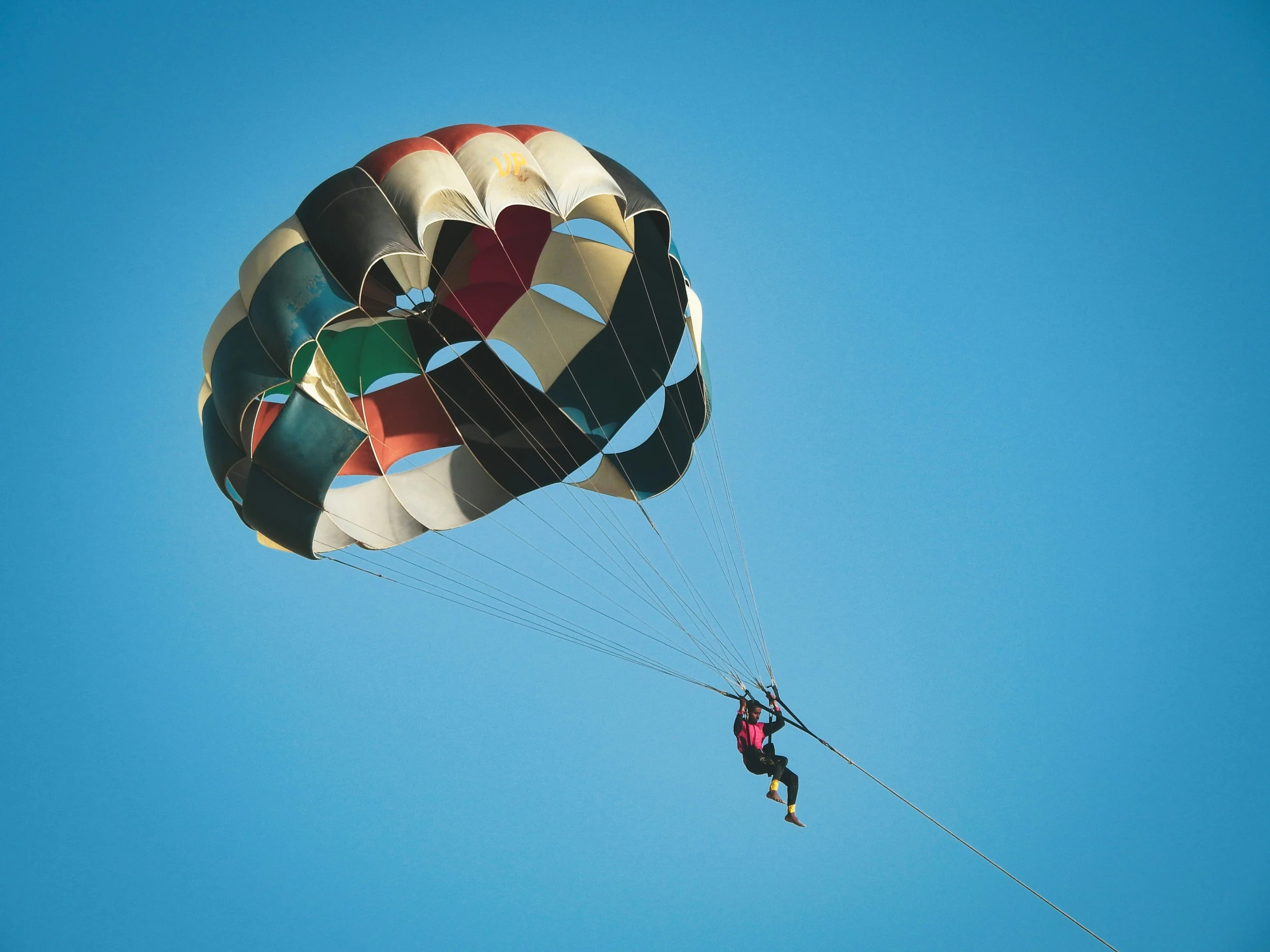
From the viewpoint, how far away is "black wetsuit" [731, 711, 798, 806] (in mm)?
9211

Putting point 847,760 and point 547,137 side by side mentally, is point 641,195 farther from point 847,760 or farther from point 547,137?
point 847,760

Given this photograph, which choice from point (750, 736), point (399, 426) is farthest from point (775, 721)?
point (399, 426)

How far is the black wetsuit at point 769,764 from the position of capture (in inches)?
363

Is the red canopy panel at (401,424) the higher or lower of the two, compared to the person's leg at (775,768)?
higher

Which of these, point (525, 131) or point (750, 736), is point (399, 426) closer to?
point (525, 131)

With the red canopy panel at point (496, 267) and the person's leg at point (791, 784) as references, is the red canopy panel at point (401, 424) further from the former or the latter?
the person's leg at point (791, 784)

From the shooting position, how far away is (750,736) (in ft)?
30.3

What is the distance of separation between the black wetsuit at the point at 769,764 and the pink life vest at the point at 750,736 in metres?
0.01

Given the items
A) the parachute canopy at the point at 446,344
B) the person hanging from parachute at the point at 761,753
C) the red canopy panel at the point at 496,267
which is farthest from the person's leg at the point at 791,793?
the red canopy panel at the point at 496,267

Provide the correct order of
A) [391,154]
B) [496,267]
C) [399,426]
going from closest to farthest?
[391,154] → [496,267] → [399,426]

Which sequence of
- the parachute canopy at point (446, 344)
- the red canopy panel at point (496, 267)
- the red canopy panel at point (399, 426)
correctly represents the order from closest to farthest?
1. the parachute canopy at point (446, 344)
2. the red canopy panel at point (496, 267)
3. the red canopy panel at point (399, 426)

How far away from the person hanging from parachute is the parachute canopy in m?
2.69

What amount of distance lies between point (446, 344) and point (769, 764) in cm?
493

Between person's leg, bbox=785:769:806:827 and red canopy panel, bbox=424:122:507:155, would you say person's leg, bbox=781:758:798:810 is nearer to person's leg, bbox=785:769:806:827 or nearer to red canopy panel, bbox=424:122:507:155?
person's leg, bbox=785:769:806:827
